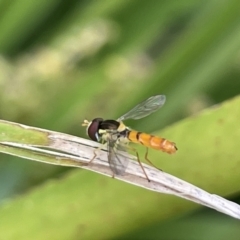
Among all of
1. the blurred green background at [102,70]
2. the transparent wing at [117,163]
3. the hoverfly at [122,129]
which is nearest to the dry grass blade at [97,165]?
the transparent wing at [117,163]

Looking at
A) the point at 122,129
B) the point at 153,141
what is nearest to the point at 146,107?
the point at 122,129

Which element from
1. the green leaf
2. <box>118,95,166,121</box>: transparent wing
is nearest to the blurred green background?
<box>118,95,166,121</box>: transparent wing

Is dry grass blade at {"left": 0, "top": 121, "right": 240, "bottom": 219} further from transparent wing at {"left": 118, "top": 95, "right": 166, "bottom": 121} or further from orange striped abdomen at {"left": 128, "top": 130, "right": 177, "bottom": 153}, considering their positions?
transparent wing at {"left": 118, "top": 95, "right": 166, "bottom": 121}

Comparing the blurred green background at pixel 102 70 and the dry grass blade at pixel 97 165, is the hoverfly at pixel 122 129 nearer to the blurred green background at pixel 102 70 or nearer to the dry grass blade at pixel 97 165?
the blurred green background at pixel 102 70

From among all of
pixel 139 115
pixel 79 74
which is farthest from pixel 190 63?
pixel 79 74

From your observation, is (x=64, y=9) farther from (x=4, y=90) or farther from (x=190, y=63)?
(x=190, y=63)

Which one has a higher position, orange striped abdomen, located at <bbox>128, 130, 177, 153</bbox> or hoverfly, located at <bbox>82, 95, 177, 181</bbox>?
hoverfly, located at <bbox>82, 95, 177, 181</bbox>
